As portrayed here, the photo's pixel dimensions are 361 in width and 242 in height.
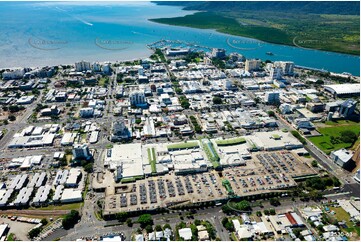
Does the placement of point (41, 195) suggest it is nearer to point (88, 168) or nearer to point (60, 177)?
point (60, 177)

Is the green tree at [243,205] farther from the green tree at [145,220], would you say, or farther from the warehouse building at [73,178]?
the warehouse building at [73,178]

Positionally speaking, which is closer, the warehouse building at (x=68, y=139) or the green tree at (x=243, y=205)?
the green tree at (x=243, y=205)

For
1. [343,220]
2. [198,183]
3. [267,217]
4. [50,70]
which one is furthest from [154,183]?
[50,70]

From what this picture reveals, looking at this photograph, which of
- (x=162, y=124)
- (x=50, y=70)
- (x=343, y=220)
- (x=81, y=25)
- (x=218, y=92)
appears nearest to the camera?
(x=343, y=220)

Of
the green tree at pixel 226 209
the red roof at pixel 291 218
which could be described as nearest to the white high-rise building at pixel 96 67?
the green tree at pixel 226 209

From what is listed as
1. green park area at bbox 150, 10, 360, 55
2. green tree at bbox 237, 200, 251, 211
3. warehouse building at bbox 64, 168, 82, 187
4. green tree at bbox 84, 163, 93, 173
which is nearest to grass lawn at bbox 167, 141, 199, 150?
green tree at bbox 84, 163, 93, 173

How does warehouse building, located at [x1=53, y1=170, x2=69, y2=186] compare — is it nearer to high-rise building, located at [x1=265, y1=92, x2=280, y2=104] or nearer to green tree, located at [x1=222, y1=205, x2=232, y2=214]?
green tree, located at [x1=222, y1=205, x2=232, y2=214]

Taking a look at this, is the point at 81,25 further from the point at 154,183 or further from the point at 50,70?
the point at 154,183
